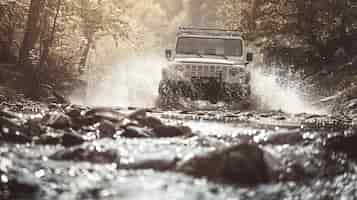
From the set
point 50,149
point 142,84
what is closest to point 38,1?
point 142,84

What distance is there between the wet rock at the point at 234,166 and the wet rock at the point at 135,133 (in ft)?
9.00

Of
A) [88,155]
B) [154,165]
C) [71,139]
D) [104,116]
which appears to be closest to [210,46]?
[104,116]

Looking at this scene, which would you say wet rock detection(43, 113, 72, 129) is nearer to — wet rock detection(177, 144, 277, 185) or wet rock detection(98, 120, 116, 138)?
wet rock detection(98, 120, 116, 138)

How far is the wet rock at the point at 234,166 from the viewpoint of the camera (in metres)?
6.82

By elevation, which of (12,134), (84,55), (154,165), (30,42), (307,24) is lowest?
(154,165)

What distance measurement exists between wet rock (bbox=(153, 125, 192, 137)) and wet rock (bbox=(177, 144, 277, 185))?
293 cm

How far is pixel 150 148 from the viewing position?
856 centimetres

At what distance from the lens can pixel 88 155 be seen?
7730 millimetres

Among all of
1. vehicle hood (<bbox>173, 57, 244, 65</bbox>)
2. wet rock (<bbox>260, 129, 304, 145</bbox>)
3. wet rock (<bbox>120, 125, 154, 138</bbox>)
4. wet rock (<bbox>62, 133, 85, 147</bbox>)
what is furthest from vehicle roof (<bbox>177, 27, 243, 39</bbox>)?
wet rock (<bbox>62, 133, 85, 147</bbox>)

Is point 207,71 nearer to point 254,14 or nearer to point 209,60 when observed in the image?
point 209,60

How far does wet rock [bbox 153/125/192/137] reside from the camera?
10242 millimetres

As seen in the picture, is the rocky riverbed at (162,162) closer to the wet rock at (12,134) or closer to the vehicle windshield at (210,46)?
the wet rock at (12,134)

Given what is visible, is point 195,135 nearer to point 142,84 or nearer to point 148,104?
point 148,104

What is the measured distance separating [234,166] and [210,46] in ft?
38.1
